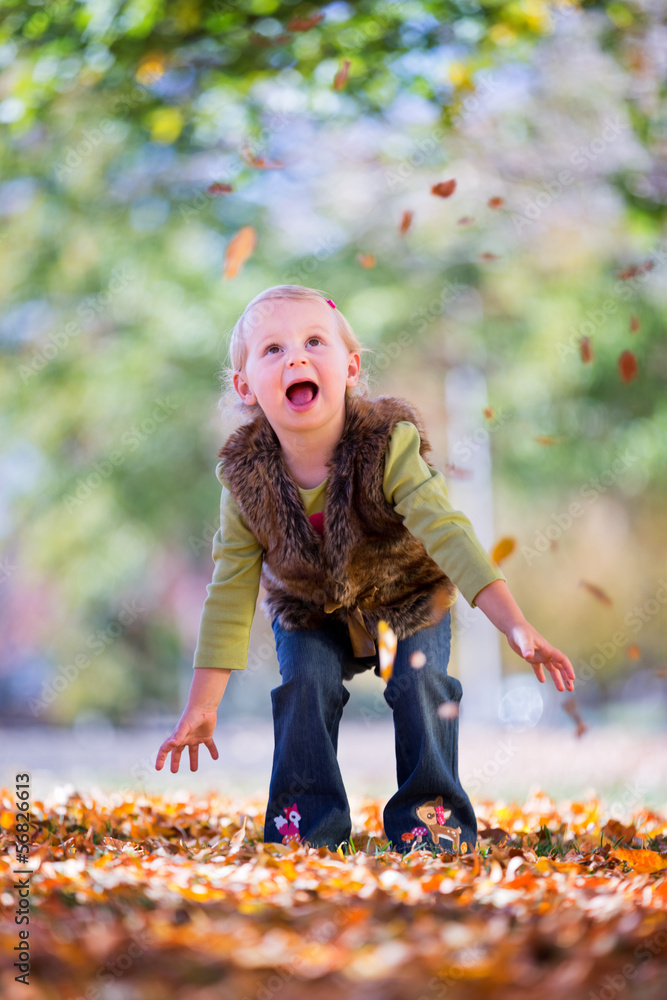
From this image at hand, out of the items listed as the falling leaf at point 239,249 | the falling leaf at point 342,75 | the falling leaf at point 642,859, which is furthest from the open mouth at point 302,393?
the falling leaf at point 239,249

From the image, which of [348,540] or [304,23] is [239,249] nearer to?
[304,23]

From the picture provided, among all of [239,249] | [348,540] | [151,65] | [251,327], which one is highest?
[151,65]

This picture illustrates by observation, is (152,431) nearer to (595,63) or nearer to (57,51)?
(595,63)

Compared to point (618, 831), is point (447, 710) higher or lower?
higher

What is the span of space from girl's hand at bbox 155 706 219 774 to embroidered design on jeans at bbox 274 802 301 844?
9.9 inches

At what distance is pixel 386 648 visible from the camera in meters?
2.71

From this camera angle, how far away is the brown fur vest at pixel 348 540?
2.80m

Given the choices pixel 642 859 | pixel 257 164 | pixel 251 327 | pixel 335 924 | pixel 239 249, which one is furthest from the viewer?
pixel 239 249

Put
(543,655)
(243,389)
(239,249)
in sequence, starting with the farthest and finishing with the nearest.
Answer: (239,249) → (243,389) → (543,655)

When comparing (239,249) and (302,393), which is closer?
(302,393)

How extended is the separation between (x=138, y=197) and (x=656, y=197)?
6.14 m

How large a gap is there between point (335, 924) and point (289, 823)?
1.13 meters

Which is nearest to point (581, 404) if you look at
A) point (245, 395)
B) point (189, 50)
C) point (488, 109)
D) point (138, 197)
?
point (488, 109)

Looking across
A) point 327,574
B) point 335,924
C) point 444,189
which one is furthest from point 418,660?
point 444,189
